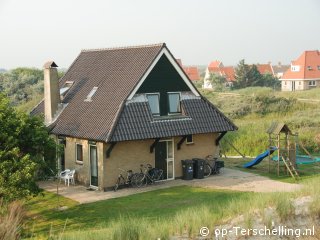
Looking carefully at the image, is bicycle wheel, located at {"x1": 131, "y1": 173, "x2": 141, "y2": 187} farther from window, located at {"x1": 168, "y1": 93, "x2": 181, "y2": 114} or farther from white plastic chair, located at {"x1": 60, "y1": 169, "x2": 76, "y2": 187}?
window, located at {"x1": 168, "y1": 93, "x2": 181, "y2": 114}

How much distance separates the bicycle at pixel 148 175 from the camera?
23764 millimetres

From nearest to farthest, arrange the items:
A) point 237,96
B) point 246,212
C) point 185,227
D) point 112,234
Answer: point 112,234 < point 185,227 < point 246,212 < point 237,96

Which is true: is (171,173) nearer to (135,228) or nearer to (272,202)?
(272,202)

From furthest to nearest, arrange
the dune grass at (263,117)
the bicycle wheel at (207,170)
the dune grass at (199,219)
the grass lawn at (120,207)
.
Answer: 1. the dune grass at (263,117)
2. the bicycle wheel at (207,170)
3. the grass lawn at (120,207)
4. the dune grass at (199,219)

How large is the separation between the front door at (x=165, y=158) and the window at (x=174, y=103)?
1.57m

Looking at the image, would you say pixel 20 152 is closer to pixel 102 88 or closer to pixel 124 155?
pixel 124 155

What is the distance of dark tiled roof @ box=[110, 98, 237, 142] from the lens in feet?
75.5

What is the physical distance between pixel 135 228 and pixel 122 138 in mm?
9940

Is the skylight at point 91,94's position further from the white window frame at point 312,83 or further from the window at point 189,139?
the white window frame at point 312,83

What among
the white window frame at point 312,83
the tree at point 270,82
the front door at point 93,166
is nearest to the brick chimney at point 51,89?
the front door at point 93,166

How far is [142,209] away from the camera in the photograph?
1947cm

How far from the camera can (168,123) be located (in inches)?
965

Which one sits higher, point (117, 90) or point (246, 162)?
point (117, 90)

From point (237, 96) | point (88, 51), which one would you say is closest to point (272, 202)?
point (88, 51)
